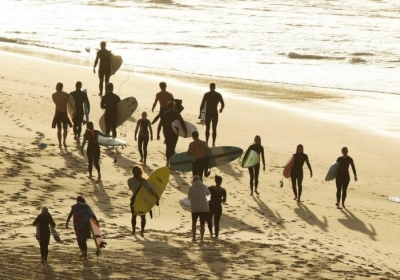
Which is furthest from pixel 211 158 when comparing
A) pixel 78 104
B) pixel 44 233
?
pixel 44 233

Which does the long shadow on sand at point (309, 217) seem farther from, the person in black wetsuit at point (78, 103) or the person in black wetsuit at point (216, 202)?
the person in black wetsuit at point (78, 103)

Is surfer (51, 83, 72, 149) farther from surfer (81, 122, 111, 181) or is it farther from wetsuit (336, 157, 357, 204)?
wetsuit (336, 157, 357, 204)

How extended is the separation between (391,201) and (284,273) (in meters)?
5.67

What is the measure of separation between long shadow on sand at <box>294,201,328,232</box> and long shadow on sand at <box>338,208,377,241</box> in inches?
14.2

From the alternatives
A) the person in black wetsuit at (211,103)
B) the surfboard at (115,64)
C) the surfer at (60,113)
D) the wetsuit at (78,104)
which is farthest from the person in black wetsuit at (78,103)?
the surfboard at (115,64)

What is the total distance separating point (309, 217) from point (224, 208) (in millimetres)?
1476

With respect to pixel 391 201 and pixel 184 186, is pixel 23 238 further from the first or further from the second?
pixel 391 201

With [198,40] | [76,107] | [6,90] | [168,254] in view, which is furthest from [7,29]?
→ [168,254]

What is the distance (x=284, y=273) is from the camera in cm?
1202

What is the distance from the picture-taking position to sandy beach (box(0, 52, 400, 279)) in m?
12.0

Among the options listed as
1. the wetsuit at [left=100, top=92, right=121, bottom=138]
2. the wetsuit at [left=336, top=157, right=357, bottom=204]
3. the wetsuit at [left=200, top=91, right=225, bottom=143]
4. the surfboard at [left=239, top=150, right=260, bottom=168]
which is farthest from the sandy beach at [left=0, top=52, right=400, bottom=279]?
the wetsuit at [left=200, top=91, right=225, bottom=143]

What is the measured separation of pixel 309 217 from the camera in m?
15.6

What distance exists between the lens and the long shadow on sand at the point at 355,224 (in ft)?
49.2

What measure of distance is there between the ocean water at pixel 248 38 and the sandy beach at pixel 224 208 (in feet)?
11.2
